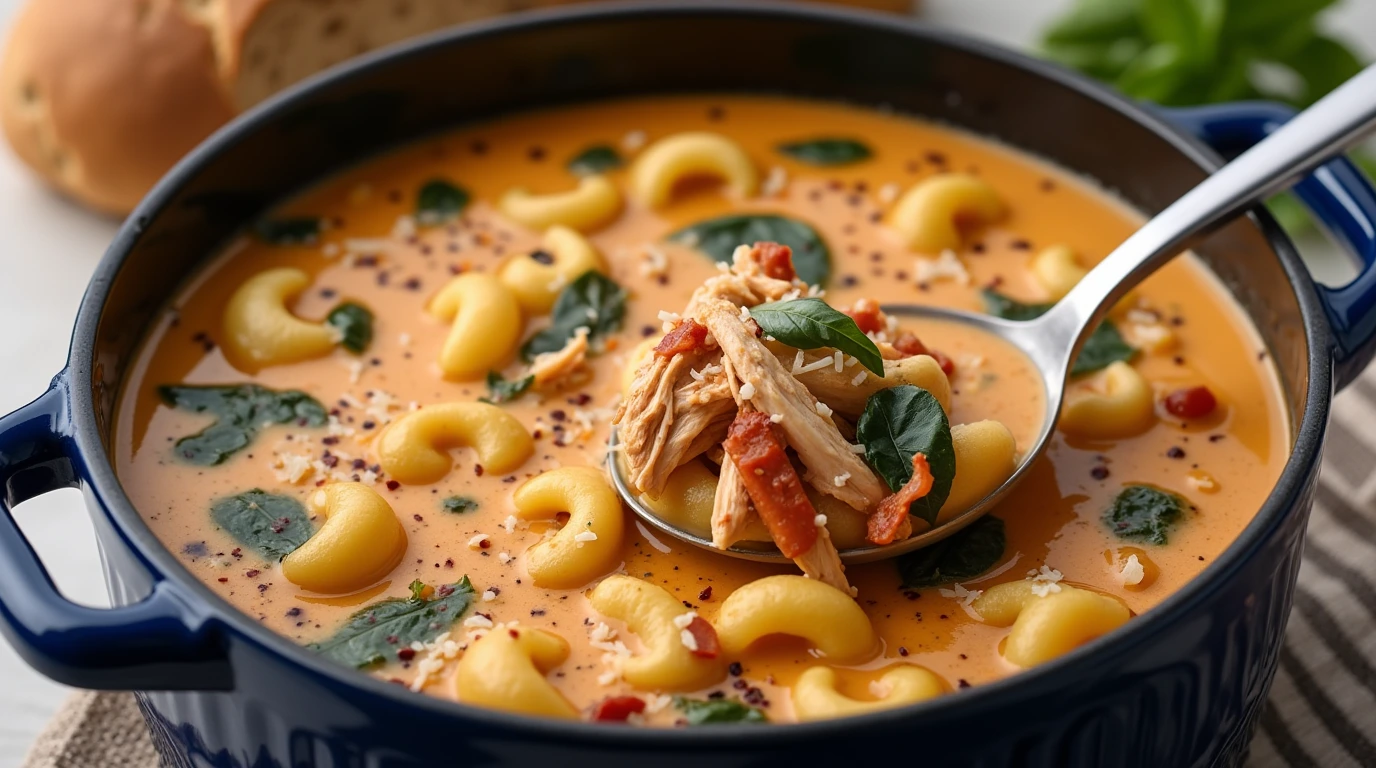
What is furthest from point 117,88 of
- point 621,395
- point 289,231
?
point 621,395

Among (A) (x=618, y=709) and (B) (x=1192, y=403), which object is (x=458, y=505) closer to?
(A) (x=618, y=709)

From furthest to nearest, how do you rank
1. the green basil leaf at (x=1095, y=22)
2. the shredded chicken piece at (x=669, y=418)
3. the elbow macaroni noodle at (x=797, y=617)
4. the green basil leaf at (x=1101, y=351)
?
the green basil leaf at (x=1095, y=22) → the green basil leaf at (x=1101, y=351) → the shredded chicken piece at (x=669, y=418) → the elbow macaroni noodle at (x=797, y=617)

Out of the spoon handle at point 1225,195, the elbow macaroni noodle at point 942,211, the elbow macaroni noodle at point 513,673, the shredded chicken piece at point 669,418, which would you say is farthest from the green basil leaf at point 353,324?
the spoon handle at point 1225,195

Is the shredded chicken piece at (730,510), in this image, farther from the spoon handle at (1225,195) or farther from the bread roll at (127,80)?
Answer: the bread roll at (127,80)

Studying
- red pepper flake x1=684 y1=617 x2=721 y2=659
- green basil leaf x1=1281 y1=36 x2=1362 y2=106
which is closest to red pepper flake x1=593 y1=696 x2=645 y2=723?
red pepper flake x1=684 y1=617 x2=721 y2=659

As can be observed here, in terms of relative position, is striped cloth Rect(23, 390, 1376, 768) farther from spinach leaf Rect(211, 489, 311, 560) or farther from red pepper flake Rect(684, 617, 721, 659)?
red pepper flake Rect(684, 617, 721, 659)

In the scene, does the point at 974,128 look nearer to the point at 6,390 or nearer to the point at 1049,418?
the point at 1049,418
